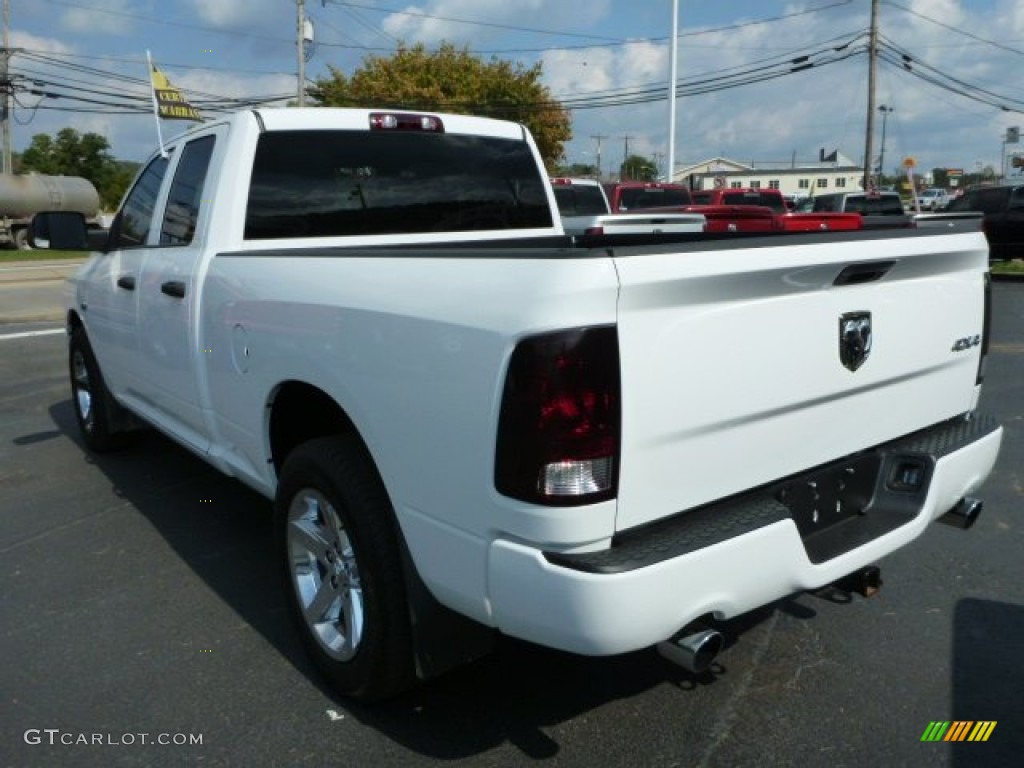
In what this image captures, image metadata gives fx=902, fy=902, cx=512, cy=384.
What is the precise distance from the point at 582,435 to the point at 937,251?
1561 millimetres

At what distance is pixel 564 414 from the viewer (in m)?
2.07

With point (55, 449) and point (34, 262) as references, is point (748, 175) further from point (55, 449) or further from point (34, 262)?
point (55, 449)

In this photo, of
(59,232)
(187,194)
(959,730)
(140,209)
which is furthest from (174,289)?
(959,730)

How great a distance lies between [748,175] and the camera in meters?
121

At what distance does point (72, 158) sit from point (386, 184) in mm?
66657

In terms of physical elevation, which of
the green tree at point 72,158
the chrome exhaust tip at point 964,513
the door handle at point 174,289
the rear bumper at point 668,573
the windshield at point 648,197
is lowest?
the chrome exhaust tip at point 964,513

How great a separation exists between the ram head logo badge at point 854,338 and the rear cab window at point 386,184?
7.20ft

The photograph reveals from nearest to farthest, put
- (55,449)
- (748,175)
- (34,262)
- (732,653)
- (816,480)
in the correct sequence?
(816,480) → (732,653) → (55,449) → (34,262) → (748,175)

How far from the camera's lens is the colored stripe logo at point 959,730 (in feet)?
9.00

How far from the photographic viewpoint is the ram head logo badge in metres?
2.62

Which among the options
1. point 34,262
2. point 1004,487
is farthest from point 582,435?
point 34,262

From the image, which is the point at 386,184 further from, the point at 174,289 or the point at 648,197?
the point at 648,197

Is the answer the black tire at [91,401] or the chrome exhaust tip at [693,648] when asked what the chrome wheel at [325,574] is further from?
the black tire at [91,401]

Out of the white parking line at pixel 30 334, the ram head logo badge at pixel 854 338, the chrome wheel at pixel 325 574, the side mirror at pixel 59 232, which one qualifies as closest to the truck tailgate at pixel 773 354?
the ram head logo badge at pixel 854 338
